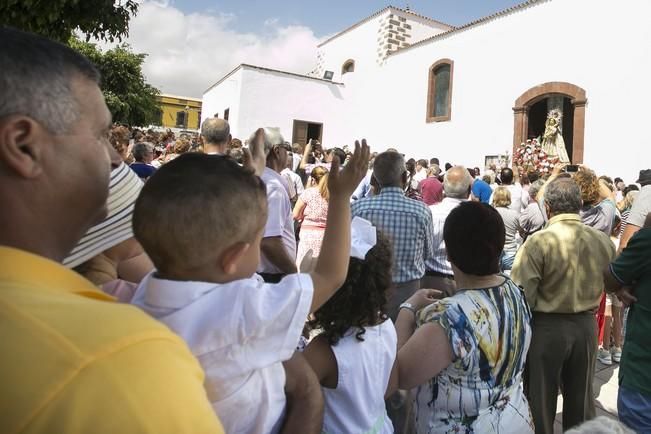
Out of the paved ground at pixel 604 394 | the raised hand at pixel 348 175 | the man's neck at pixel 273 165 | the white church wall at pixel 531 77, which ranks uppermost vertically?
the white church wall at pixel 531 77

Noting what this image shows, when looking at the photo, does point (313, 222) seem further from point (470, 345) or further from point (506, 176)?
point (506, 176)

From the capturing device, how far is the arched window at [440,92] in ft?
60.2

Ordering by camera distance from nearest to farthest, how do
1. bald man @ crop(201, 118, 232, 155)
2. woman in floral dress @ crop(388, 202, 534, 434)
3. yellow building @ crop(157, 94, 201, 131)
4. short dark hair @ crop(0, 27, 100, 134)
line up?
short dark hair @ crop(0, 27, 100, 134), woman in floral dress @ crop(388, 202, 534, 434), bald man @ crop(201, 118, 232, 155), yellow building @ crop(157, 94, 201, 131)

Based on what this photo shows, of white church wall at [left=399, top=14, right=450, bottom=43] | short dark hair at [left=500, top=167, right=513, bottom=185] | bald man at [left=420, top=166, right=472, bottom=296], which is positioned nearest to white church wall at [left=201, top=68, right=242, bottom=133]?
white church wall at [left=399, top=14, right=450, bottom=43]

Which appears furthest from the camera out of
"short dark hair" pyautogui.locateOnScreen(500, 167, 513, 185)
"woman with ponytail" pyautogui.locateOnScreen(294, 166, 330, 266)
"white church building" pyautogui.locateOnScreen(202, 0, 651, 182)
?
"white church building" pyautogui.locateOnScreen(202, 0, 651, 182)

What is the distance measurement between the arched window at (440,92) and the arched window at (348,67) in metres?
6.36

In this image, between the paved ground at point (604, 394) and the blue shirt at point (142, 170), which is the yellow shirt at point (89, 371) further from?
the blue shirt at point (142, 170)

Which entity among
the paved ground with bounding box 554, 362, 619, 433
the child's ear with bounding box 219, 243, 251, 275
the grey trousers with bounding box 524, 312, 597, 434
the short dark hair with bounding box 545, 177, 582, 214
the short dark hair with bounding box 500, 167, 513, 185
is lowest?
the paved ground with bounding box 554, 362, 619, 433

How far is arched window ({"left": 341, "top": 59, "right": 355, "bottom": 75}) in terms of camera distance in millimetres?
24453

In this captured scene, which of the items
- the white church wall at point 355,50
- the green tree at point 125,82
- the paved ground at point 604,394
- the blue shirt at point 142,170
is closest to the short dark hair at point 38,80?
the blue shirt at point 142,170

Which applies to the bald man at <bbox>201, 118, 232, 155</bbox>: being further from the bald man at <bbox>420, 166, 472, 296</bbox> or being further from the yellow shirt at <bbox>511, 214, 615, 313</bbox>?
the yellow shirt at <bbox>511, 214, 615, 313</bbox>

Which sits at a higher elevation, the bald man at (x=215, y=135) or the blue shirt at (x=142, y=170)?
the bald man at (x=215, y=135)

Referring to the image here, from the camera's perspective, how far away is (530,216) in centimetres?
486

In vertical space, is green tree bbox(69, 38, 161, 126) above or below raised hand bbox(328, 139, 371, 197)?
above
